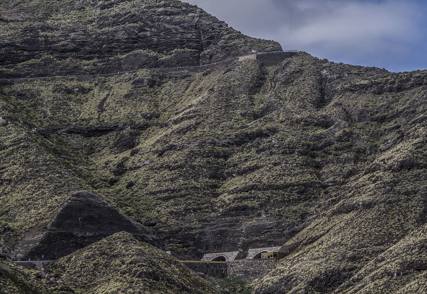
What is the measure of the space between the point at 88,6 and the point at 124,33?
42.0 ft

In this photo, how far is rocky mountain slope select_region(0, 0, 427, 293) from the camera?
88.6 metres

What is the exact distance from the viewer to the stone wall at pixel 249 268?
9388 centimetres

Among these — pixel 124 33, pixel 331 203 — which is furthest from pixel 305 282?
pixel 124 33

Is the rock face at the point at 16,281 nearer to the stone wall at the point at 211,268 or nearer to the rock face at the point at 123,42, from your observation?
the stone wall at the point at 211,268

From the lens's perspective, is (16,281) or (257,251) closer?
(16,281)

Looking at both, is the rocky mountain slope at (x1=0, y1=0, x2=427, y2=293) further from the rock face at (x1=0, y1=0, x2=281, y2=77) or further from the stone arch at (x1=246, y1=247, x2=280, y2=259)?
the stone arch at (x1=246, y1=247, x2=280, y2=259)

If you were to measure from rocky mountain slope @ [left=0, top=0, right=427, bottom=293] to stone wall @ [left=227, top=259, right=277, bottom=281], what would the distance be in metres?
1.99

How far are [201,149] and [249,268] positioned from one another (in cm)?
1920

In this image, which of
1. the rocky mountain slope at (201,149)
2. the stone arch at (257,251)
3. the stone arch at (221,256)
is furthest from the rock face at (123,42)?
the stone arch at (257,251)

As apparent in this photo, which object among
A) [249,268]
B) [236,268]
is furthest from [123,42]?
[249,268]

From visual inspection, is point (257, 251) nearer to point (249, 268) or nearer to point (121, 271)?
point (249, 268)

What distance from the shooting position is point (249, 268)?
95188 mm

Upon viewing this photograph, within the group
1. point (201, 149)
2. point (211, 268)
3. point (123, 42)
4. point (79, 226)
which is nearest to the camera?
point (79, 226)

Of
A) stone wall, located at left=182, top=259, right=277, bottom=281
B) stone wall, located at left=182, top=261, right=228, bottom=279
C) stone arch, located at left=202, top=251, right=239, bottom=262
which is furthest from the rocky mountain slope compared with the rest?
stone wall, located at left=182, top=261, right=228, bottom=279
